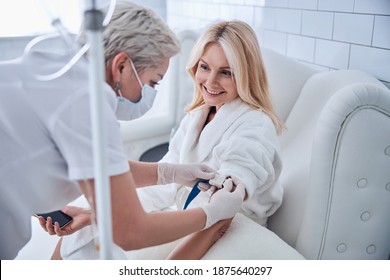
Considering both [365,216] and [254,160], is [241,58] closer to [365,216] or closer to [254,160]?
[254,160]

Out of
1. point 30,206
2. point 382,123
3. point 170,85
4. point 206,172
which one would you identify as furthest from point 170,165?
point 382,123

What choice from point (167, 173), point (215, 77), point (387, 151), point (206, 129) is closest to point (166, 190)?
point (167, 173)

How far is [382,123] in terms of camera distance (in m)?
0.90

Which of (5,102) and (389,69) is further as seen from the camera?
(389,69)

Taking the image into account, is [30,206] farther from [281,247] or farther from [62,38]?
[281,247]

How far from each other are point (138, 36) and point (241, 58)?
0.99 feet

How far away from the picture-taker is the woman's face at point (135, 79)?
0.71 m

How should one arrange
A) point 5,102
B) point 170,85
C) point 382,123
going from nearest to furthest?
point 5,102, point 382,123, point 170,85

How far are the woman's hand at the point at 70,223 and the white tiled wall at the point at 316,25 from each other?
0.49m

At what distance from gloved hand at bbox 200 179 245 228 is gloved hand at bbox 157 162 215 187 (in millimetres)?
63

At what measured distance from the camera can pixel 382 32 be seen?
957mm

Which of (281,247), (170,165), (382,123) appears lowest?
(281,247)

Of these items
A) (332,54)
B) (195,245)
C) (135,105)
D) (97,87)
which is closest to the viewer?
(97,87)

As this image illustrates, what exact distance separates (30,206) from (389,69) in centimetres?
79
